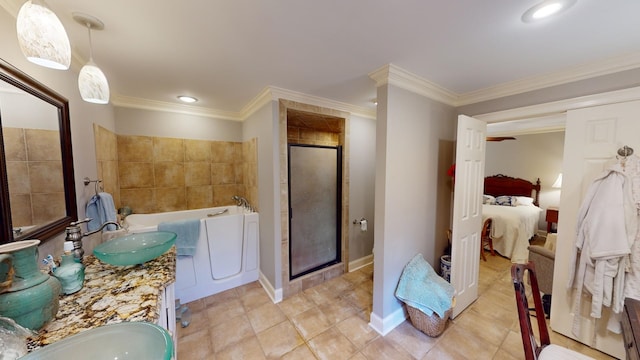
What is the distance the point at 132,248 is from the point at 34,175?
0.62 m

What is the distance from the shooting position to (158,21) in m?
1.18

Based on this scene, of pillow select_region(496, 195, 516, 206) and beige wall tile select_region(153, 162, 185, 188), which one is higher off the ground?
beige wall tile select_region(153, 162, 185, 188)

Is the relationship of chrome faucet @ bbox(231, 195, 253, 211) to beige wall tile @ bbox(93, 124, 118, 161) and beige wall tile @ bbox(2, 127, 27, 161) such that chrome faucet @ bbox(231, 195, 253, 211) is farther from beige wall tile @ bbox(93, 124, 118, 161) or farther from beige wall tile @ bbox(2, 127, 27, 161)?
beige wall tile @ bbox(2, 127, 27, 161)

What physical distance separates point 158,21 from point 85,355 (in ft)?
5.06

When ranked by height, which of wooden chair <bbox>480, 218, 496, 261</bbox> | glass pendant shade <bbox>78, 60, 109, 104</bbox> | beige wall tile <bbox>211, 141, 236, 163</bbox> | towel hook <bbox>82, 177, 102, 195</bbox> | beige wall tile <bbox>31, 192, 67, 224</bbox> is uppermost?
glass pendant shade <bbox>78, 60, 109, 104</bbox>

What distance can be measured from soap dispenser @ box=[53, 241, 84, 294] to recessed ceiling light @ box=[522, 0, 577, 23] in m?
2.53

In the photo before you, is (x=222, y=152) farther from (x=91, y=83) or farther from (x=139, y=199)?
(x=91, y=83)

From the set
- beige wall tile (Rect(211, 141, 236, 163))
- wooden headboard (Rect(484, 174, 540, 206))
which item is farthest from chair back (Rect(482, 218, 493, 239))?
beige wall tile (Rect(211, 141, 236, 163))

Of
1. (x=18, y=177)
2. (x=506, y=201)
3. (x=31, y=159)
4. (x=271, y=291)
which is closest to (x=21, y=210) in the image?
(x=18, y=177)

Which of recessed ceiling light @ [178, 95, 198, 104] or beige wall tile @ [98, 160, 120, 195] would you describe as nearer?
beige wall tile @ [98, 160, 120, 195]

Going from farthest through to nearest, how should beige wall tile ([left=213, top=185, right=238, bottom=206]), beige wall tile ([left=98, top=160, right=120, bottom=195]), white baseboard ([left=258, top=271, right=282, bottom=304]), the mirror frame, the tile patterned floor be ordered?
beige wall tile ([left=213, top=185, right=238, bottom=206]) → white baseboard ([left=258, top=271, right=282, bottom=304]) → beige wall tile ([left=98, top=160, right=120, bottom=195]) → the tile patterned floor → the mirror frame

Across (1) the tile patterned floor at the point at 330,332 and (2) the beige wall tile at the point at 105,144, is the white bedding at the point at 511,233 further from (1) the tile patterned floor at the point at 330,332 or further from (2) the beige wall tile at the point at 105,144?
(2) the beige wall tile at the point at 105,144

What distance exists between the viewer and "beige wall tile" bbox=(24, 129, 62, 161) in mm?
1114

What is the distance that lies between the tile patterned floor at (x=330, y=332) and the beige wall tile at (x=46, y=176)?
148 centimetres
